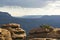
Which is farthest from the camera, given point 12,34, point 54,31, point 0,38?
point 54,31

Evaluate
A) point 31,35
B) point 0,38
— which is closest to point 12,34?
point 31,35

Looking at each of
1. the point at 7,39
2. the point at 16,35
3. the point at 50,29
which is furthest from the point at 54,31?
the point at 7,39

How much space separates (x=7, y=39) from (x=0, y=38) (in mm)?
3118

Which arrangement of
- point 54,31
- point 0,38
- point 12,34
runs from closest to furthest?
point 0,38 < point 12,34 < point 54,31

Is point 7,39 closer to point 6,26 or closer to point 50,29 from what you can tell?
point 6,26

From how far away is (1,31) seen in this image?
58.7 metres

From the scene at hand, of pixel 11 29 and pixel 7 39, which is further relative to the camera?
pixel 11 29

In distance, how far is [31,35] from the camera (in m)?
73.3

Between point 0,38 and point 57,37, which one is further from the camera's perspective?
point 57,37

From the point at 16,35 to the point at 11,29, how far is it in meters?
1.92

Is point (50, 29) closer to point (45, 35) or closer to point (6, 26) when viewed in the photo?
point (45, 35)

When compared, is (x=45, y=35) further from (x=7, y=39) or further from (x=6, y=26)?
(x=7, y=39)

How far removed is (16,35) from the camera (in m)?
68.6

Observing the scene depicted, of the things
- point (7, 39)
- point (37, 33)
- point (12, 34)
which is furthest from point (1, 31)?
point (37, 33)
